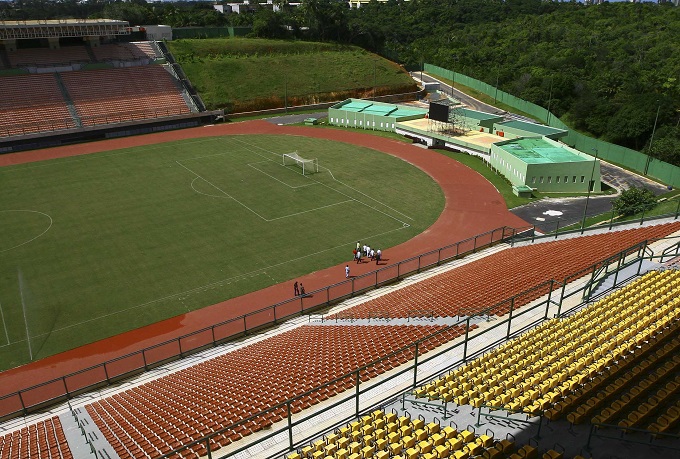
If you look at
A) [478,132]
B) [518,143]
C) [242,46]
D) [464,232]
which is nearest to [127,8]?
[242,46]

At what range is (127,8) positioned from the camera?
311ft

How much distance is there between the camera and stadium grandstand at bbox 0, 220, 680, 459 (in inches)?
493

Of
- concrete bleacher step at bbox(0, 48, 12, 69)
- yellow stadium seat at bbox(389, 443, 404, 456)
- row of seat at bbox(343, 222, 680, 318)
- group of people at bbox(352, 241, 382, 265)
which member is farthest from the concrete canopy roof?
concrete bleacher step at bbox(0, 48, 12, 69)

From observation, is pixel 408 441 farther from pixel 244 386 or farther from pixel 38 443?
pixel 38 443

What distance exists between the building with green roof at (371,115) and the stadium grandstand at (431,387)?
41235 millimetres

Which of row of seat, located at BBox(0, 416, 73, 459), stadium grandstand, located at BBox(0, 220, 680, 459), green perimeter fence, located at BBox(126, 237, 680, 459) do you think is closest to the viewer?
stadium grandstand, located at BBox(0, 220, 680, 459)

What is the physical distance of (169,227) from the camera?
36.9 m

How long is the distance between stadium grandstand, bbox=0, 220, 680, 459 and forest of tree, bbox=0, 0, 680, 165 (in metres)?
38.3

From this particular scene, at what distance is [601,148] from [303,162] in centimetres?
3176

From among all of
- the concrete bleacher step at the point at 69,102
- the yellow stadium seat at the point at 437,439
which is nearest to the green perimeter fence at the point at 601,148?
the yellow stadium seat at the point at 437,439

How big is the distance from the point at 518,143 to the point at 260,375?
1579 inches

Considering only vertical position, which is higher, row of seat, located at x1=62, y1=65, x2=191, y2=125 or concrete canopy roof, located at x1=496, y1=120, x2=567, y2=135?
row of seat, located at x1=62, y1=65, x2=191, y2=125

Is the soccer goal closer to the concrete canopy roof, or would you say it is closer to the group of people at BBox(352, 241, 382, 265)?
the group of people at BBox(352, 241, 382, 265)

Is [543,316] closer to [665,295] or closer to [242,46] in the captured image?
[665,295]
